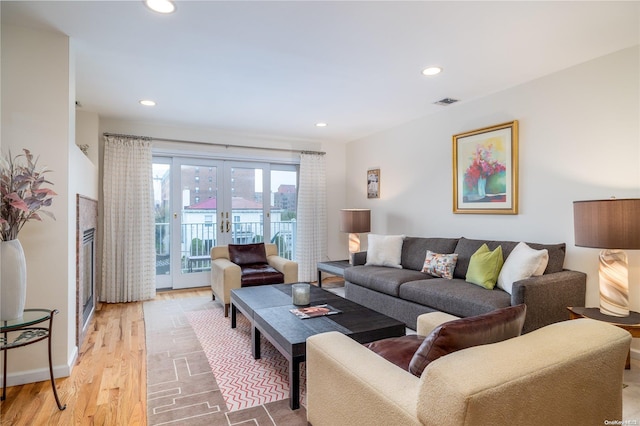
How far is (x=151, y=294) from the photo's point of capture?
468 cm

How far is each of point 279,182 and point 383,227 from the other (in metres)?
1.91

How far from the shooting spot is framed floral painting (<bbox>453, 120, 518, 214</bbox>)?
136 inches

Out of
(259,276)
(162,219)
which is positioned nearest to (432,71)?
(259,276)

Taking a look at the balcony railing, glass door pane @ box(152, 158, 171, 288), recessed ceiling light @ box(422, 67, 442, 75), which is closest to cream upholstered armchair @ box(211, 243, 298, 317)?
the balcony railing

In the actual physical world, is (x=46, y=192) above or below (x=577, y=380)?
above

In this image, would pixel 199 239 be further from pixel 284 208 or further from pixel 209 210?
pixel 284 208

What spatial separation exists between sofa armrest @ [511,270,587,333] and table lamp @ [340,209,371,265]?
8.78ft

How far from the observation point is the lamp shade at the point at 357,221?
5141 millimetres

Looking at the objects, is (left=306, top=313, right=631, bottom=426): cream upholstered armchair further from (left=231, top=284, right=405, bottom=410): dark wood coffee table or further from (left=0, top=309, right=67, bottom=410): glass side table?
(left=0, top=309, right=67, bottom=410): glass side table

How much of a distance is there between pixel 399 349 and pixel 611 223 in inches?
67.6

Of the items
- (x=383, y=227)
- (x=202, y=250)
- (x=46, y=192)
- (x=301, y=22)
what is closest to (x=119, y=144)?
(x=202, y=250)

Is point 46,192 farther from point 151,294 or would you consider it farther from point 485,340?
point 151,294

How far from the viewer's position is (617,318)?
2355mm

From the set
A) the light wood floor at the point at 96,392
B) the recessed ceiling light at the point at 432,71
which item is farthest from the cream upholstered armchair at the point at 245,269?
the recessed ceiling light at the point at 432,71
